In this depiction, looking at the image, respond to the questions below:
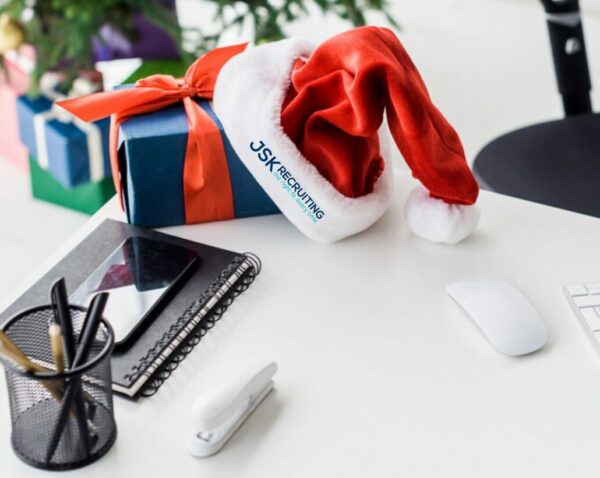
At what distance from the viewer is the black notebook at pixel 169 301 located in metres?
0.92

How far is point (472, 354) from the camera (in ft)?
3.19

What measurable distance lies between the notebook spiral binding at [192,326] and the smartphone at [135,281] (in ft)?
0.11

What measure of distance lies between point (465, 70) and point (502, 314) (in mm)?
1837

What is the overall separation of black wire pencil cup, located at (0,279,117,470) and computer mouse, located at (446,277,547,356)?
396 millimetres

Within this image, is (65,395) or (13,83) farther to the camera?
(13,83)

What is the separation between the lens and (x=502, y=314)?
99 cm

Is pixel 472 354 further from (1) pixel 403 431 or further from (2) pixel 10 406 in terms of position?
(2) pixel 10 406

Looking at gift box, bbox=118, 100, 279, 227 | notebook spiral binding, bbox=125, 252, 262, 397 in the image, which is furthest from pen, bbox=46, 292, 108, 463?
gift box, bbox=118, 100, 279, 227

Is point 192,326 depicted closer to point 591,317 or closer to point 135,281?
point 135,281

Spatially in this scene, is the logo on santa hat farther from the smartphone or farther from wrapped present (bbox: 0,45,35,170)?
wrapped present (bbox: 0,45,35,170)

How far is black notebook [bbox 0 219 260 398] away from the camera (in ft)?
3.02

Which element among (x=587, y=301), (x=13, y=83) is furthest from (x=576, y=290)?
(x=13, y=83)

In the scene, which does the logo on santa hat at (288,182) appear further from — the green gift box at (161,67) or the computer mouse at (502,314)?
the green gift box at (161,67)

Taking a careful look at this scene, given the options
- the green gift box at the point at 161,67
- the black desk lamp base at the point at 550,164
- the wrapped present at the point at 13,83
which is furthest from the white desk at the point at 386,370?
the wrapped present at the point at 13,83
